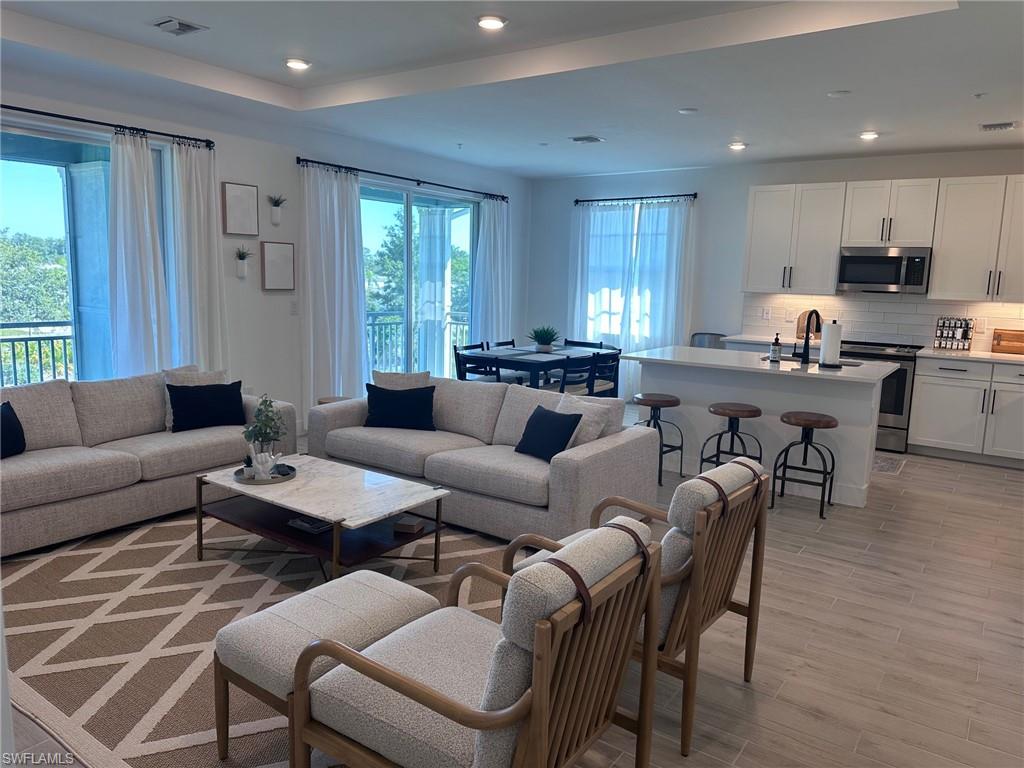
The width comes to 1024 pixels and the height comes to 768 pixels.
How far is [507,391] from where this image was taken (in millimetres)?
4824

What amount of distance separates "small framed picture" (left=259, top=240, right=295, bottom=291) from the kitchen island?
10.3 feet

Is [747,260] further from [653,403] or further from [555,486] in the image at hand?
[555,486]

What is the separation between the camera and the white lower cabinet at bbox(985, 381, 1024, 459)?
597 centimetres

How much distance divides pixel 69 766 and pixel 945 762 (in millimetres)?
2809

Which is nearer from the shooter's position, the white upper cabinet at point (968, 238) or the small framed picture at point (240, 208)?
the small framed picture at point (240, 208)

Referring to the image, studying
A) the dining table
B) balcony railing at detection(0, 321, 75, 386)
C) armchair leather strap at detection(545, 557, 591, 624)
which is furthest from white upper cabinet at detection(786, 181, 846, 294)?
balcony railing at detection(0, 321, 75, 386)

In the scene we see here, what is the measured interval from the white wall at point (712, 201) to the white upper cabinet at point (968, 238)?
0.38 meters

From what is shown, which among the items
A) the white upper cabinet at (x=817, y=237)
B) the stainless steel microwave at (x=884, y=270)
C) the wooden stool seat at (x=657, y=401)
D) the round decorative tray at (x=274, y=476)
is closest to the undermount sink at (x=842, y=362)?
the wooden stool seat at (x=657, y=401)

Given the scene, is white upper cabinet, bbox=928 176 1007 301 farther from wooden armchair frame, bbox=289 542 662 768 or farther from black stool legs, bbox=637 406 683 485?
wooden armchair frame, bbox=289 542 662 768

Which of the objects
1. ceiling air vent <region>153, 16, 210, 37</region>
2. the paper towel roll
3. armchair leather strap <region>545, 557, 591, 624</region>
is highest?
ceiling air vent <region>153, 16, 210, 37</region>

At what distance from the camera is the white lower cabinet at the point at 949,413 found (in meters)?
6.14

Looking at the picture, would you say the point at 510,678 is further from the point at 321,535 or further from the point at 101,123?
the point at 101,123

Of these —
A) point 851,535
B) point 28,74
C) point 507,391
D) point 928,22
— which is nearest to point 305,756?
point 507,391

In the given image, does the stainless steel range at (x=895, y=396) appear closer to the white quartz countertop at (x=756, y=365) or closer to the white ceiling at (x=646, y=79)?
the white quartz countertop at (x=756, y=365)
